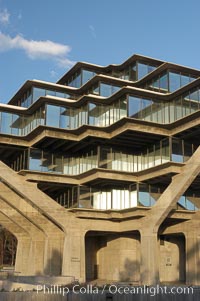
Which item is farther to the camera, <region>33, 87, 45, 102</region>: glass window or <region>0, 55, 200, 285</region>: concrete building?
<region>33, 87, 45, 102</region>: glass window

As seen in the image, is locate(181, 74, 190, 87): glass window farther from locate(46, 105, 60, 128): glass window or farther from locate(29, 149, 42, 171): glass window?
locate(29, 149, 42, 171): glass window

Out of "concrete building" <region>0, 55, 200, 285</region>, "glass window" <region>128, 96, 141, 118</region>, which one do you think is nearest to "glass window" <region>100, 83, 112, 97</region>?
"concrete building" <region>0, 55, 200, 285</region>

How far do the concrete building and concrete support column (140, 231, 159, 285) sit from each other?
0.26 ft

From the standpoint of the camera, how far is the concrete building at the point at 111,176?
36906 millimetres

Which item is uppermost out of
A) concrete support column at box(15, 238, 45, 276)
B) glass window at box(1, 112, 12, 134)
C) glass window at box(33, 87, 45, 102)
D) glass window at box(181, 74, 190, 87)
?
glass window at box(181, 74, 190, 87)

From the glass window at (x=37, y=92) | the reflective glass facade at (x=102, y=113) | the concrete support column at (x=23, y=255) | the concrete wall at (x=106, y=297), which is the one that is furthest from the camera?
the concrete support column at (x=23, y=255)

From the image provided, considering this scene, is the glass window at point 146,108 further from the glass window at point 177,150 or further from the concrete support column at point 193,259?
the concrete support column at point 193,259

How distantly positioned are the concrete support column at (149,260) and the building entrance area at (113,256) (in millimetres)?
4679

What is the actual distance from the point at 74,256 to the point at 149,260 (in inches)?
254

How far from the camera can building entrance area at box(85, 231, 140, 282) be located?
4169 centimetres

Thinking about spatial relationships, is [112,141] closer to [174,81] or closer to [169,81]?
[169,81]

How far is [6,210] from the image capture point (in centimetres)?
4422

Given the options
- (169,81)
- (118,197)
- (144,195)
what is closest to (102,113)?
(169,81)

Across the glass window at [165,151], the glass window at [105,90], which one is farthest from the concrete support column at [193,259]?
the glass window at [105,90]
